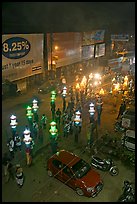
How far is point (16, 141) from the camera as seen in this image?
1184 centimetres

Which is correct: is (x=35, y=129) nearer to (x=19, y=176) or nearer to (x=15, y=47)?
(x=19, y=176)

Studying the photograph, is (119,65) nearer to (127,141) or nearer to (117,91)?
(117,91)

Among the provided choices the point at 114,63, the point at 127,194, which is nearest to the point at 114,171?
the point at 127,194

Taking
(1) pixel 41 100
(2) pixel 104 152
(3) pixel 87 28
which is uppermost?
(3) pixel 87 28

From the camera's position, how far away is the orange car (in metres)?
9.41

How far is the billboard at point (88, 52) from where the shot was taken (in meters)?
31.3

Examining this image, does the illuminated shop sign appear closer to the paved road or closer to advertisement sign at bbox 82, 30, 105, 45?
the paved road

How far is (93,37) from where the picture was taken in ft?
106

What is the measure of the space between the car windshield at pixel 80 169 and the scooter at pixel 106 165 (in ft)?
3.25

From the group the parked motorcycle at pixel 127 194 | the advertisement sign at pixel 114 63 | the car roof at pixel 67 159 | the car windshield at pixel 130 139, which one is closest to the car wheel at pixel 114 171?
the parked motorcycle at pixel 127 194

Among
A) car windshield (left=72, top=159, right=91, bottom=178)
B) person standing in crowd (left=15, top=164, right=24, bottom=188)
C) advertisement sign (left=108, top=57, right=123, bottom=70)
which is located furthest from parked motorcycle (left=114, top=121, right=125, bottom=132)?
advertisement sign (left=108, top=57, right=123, bottom=70)

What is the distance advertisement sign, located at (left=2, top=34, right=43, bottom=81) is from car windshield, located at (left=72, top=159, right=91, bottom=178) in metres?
12.9

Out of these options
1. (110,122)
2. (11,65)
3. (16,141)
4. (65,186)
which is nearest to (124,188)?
(65,186)

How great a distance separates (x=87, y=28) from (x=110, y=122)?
61.4 feet
